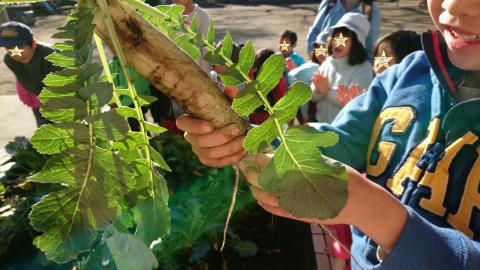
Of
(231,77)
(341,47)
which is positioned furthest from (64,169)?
(341,47)

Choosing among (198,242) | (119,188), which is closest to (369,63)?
(198,242)

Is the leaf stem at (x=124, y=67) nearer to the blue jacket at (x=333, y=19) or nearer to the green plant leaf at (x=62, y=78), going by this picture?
the green plant leaf at (x=62, y=78)

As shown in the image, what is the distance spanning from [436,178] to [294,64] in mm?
3084

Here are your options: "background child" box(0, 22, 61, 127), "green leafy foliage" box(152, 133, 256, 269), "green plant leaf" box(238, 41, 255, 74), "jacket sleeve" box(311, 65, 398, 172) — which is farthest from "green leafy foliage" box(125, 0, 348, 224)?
"background child" box(0, 22, 61, 127)

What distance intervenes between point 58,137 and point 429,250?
2.45 ft

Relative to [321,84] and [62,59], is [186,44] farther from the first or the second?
[321,84]

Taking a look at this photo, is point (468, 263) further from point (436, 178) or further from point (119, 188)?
point (119, 188)

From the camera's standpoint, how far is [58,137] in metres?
0.52

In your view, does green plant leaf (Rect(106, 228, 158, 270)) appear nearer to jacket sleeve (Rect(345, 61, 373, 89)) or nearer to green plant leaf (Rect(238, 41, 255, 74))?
green plant leaf (Rect(238, 41, 255, 74))

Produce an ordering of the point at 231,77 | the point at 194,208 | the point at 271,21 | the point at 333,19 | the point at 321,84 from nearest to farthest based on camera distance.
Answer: the point at 231,77 < the point at 194,208 < the point at 321,84 < the point at 333,19 < the point at 271,21

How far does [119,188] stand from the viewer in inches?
21.8

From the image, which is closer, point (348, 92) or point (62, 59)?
point (62, 59)

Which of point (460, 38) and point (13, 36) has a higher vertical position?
point (460, 38)

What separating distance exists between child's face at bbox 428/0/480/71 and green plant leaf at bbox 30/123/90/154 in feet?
2.57
